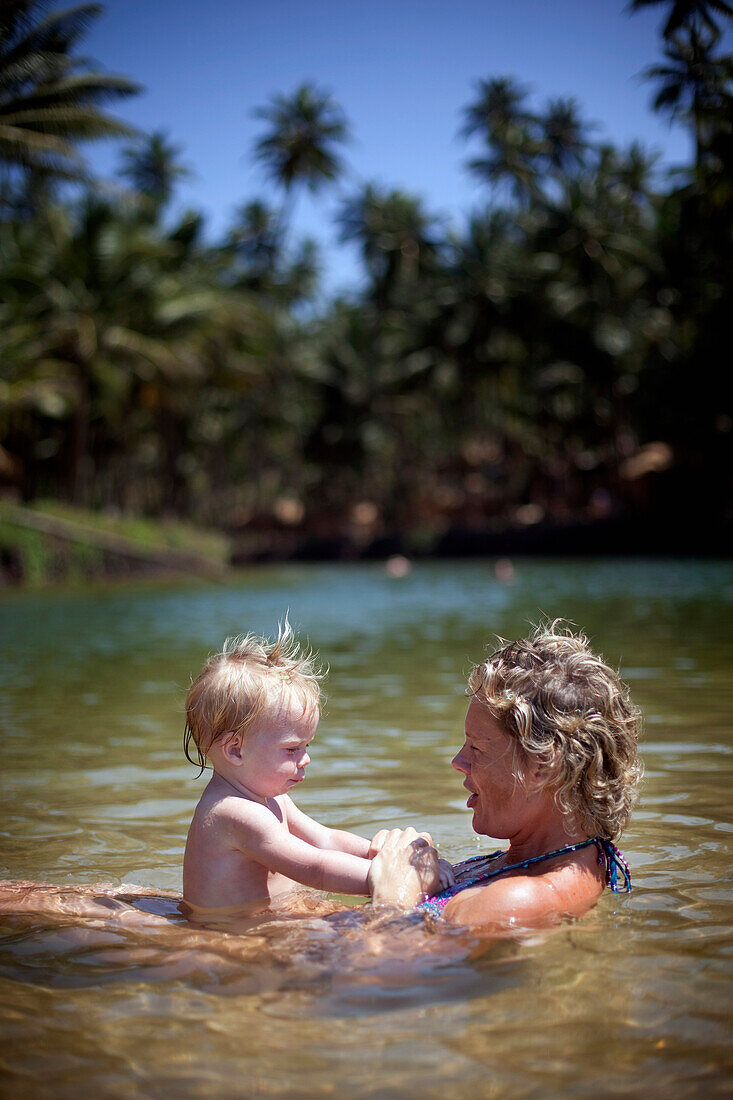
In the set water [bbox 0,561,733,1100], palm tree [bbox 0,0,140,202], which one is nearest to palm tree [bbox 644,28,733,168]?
palm tree [bbox 0,0,140,202]

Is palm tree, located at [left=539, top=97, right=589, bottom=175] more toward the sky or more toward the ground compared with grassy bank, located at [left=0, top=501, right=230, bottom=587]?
more toward the sky

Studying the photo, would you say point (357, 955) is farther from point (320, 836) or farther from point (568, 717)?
point (568, 717)

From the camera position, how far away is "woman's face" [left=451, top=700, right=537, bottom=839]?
2992 mm

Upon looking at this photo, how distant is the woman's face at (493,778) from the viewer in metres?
2.99

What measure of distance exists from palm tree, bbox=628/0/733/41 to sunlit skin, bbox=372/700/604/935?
38.0m

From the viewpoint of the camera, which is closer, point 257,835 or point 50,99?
point 257,835

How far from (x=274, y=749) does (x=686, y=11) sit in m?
39.0

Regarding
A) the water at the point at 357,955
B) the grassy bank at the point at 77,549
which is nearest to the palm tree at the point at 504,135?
the grassy bank at the point at 77,549

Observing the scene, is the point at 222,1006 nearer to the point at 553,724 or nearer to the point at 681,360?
the point at 553,724

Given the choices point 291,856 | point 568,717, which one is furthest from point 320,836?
point 568,717

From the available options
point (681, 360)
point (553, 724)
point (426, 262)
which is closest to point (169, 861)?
point (553, 724)

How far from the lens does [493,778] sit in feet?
9.97

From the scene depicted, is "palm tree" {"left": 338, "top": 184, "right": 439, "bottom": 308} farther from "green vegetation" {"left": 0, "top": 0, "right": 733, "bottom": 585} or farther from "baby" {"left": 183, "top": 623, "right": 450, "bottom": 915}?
"baby" {"left": 183, "top": 623, "right": 450, "bottom": 915}

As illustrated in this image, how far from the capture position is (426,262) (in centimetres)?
5822
